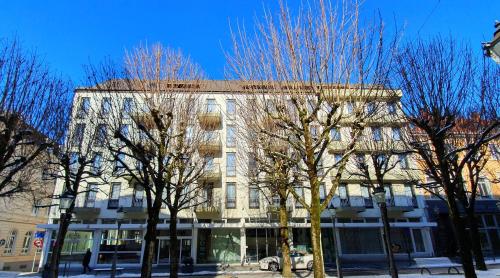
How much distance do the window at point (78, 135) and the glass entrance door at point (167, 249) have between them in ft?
37.7

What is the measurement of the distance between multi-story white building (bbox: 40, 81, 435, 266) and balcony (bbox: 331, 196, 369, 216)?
0.08m

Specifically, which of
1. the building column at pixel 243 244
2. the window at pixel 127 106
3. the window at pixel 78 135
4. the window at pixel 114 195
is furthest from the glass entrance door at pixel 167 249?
the window at pixel 127 106

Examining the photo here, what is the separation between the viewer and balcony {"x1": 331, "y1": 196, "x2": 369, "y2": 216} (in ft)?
88.9

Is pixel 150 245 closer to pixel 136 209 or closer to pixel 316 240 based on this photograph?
pixel 316 240

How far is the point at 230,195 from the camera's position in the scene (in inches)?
1085

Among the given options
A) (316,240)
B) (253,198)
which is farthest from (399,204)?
(316,240)

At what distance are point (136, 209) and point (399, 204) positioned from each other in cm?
2255

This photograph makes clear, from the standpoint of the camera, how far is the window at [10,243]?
98.1 ft

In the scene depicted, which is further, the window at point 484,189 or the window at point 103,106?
the window at point 484,189

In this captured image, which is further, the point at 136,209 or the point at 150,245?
the point at 136,209

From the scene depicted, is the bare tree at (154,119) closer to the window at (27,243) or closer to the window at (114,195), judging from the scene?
the window at (114,195)

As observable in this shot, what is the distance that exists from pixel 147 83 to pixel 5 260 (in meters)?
27.9

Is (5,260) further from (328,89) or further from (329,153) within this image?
(328,89)

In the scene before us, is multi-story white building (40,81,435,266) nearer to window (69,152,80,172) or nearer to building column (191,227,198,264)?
building column (191,227,198,264)
